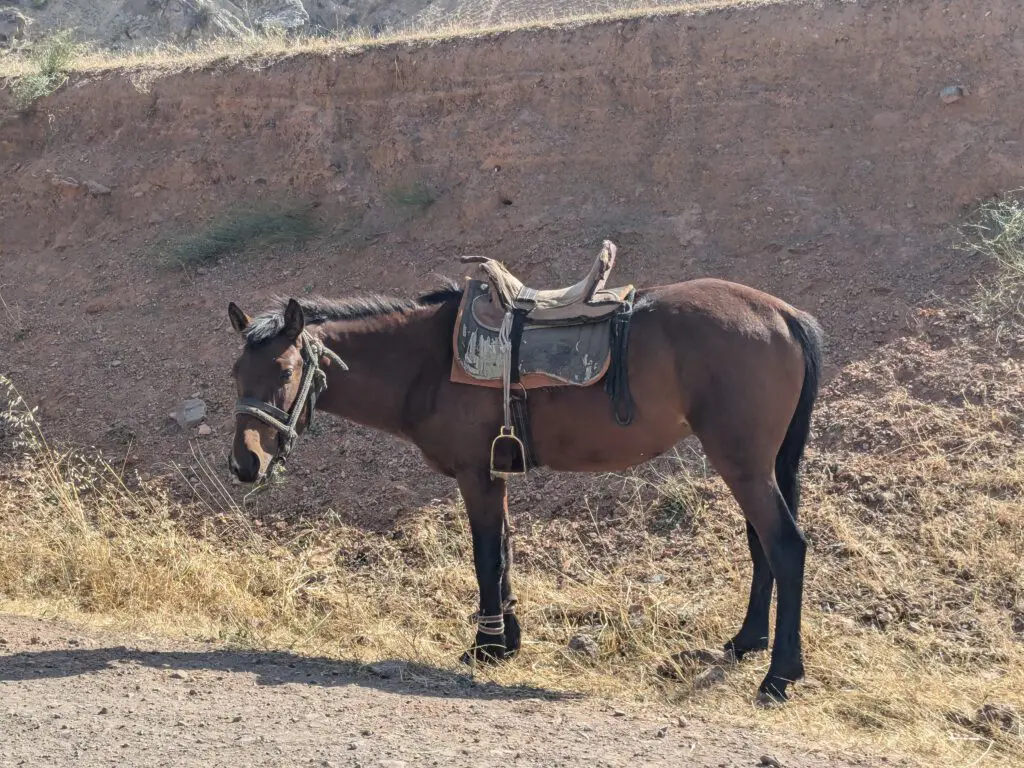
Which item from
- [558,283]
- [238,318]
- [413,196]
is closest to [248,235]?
[413,196]

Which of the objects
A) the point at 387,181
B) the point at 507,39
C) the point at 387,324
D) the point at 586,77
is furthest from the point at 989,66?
the point at 387,324

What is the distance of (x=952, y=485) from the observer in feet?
21.7

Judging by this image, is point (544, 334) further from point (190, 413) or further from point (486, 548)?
point (190, 413)

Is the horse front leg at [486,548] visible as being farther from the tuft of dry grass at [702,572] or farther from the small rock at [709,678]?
the small rock at [709,678]

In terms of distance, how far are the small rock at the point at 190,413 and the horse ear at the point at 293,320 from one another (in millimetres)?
4635

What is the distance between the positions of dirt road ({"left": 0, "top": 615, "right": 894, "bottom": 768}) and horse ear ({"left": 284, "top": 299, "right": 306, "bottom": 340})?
1679 millimetres

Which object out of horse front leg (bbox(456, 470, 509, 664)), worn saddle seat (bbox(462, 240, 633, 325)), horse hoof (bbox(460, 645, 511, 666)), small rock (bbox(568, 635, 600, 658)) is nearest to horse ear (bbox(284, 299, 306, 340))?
worn saddle seat (bbox(462, 240, 633, 325))

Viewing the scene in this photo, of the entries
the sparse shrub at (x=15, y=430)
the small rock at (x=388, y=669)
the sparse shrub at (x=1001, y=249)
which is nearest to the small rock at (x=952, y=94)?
the sparse shrub at (x=1001, y=249)

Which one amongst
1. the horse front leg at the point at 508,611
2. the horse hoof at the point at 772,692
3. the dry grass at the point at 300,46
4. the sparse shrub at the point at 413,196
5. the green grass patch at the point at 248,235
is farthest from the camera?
the green grass patch at the point at 248,235

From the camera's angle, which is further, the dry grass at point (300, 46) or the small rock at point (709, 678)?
the dry grass at point (300, 46)

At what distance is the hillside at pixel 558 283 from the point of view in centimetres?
573

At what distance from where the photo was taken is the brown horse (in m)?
4.93

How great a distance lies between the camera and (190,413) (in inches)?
372

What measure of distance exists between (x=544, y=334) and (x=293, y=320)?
1274 mm
